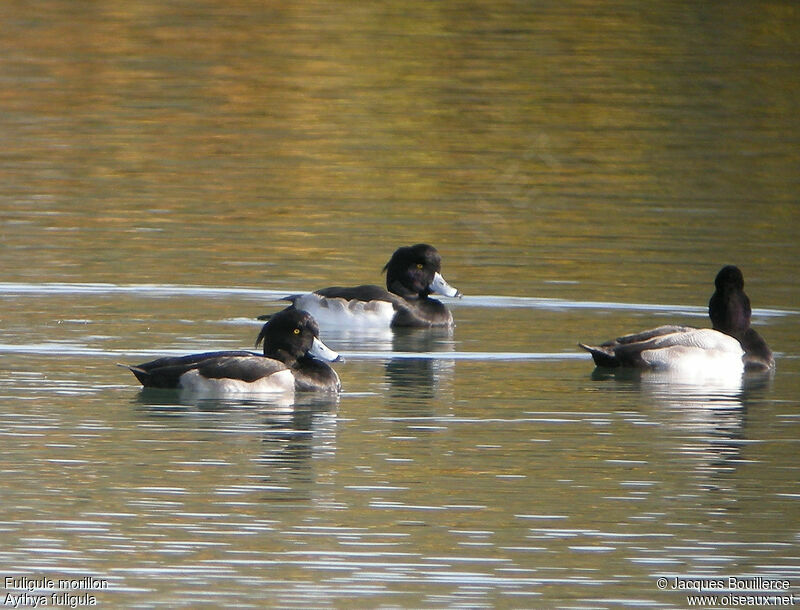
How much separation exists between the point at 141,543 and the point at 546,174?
18085 mm

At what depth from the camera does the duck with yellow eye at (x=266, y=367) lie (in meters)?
14.3

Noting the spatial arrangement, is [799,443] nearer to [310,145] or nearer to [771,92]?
[310,145]

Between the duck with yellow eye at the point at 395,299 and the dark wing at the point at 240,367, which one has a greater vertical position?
the duck with yellow eye at the point at 395,299

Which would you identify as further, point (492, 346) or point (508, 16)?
point (508, 16)

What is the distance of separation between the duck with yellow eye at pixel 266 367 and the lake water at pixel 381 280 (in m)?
0.20

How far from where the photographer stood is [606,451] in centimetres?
1267

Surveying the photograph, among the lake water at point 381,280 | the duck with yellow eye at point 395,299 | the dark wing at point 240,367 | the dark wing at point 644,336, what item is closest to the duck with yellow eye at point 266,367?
the dark wing at point 240,367

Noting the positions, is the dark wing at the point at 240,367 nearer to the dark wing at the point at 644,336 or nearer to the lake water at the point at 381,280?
the lake water at the point at 381,280

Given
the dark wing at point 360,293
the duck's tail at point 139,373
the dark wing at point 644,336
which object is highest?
the dark wing at point 360,293

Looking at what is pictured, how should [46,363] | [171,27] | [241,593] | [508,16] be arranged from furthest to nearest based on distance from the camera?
1. [508,16]
2. [171,27]
3. [46,363]
4. [241,593]

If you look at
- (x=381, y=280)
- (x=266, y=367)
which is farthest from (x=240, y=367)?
(x=381, y=280)

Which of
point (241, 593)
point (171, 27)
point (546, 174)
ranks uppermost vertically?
point (171, 27)

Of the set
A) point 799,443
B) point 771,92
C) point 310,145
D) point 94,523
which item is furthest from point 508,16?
point 94,523

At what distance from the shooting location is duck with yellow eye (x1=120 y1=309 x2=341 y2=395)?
14.3 meters
